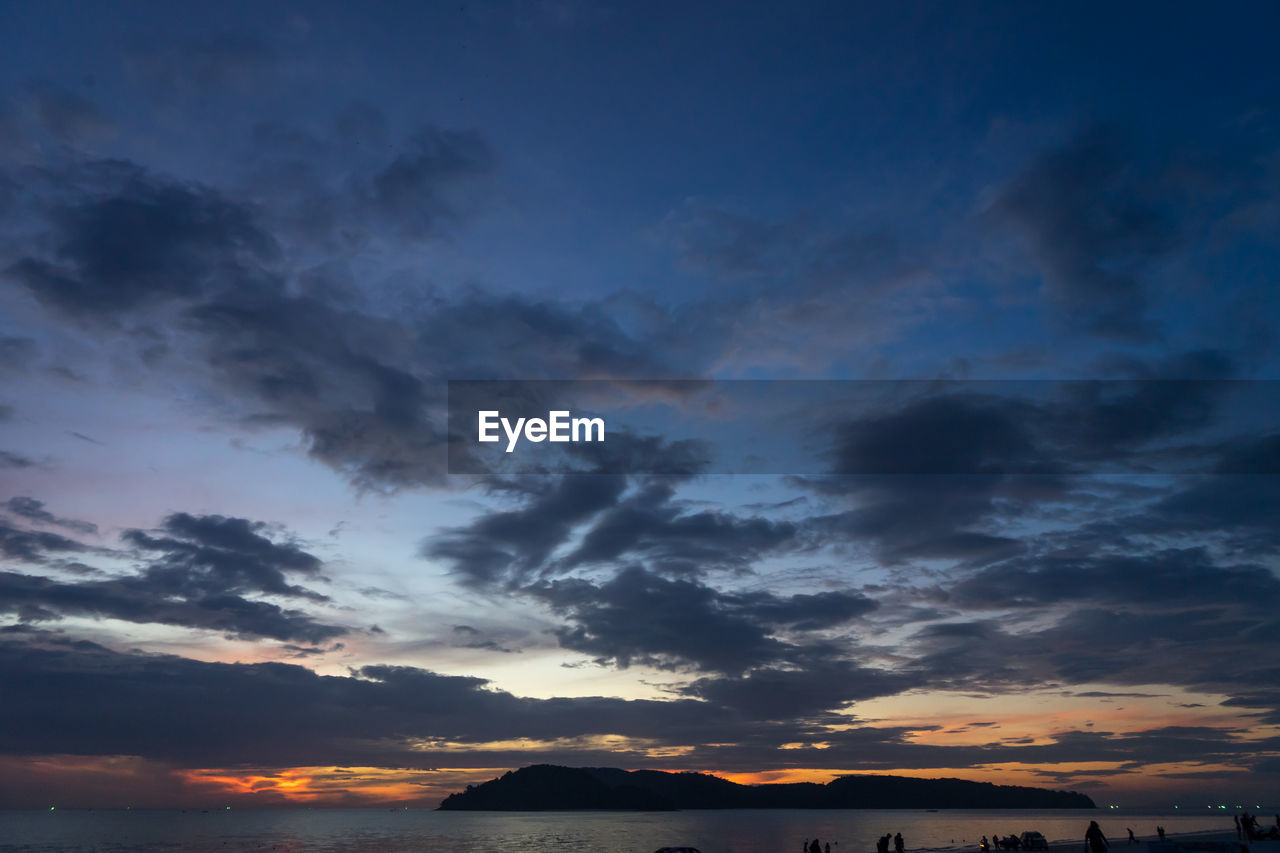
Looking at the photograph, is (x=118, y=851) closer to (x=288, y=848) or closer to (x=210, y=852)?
(x=210, y=852)

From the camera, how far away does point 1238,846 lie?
4453 centimetres

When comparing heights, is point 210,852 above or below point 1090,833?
below

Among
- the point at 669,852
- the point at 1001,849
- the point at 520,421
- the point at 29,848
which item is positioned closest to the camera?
the point at 520,421

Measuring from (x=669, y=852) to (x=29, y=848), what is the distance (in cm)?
20851

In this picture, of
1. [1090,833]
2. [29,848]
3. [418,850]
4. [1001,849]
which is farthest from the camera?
[29,848]

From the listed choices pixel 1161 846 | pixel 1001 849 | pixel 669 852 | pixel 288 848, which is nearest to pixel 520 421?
pixel 669 852

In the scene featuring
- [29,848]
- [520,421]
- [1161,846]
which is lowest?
[29,848]

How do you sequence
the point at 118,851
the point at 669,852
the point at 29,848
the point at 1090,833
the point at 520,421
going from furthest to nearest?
1. the point at 29,848
2. the point at 118,851
3. the point at 669,852
4. the point at 1090,833
5. the point at 520,421

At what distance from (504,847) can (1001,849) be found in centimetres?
11929

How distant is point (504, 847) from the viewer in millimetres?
172750

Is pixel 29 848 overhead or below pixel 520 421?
below

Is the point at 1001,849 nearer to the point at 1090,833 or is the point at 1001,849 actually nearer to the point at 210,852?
the point at 1090,833

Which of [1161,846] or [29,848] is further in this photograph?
[29,848]

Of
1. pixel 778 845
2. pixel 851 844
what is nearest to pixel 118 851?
pixel 778 845
